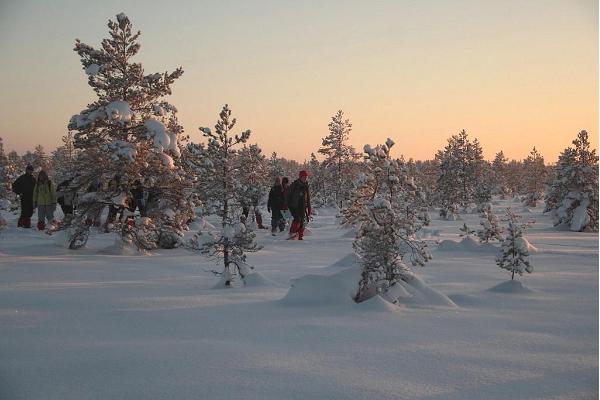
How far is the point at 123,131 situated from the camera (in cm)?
1102

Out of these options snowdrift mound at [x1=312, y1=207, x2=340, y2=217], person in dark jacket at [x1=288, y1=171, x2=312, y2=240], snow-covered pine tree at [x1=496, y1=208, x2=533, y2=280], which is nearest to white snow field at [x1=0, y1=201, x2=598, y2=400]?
snow-covered pine tree at [x1=496, y1=208, x2=533, y2=280]

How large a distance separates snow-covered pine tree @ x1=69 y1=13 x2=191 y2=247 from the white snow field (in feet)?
11.5

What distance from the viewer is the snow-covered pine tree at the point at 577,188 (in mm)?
19078

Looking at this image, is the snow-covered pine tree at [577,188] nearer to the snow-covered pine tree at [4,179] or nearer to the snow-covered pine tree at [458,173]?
the snow-covered pine tree at [458,173]

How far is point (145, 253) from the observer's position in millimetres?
10820

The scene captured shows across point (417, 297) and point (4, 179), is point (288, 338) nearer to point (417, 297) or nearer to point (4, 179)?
point (417, 297)

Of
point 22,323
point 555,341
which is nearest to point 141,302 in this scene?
point 22,323

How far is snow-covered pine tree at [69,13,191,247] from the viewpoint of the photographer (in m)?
10.5

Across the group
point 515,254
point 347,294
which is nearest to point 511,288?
point 515,254

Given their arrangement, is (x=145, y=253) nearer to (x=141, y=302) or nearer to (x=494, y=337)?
(x=141, y=302)

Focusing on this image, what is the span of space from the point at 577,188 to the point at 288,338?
2086cm

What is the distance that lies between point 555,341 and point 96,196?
32.0 feet

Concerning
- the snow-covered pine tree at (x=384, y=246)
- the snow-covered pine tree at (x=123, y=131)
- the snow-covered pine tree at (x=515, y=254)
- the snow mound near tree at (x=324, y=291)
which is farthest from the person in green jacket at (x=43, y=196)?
the snow-covered pine tree at (x=515, y=254)

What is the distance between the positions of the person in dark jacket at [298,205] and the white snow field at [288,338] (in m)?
7.53
